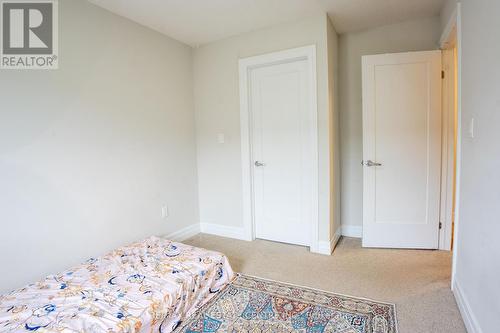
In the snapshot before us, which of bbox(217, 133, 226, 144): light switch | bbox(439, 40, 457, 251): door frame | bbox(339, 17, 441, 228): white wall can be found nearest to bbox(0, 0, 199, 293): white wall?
bbox(217, 133, 226, 144): light switch

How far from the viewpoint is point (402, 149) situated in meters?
2.90

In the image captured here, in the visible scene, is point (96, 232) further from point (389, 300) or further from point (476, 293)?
point (476, 293)

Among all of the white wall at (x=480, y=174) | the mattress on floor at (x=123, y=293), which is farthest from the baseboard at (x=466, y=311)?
the mattress on floor at (x=123, y=293)

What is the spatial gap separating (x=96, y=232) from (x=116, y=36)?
5.70ft

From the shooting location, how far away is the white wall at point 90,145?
195 centimetres

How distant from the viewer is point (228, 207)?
11.3 ft

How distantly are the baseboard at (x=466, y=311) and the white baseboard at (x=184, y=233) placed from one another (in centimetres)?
260

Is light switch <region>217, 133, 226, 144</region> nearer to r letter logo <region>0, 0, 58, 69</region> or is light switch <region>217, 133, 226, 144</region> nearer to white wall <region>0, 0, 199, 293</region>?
white wall <region>0, 0, 199, 293</region>

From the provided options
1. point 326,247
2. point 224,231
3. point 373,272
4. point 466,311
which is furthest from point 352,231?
point 466,311

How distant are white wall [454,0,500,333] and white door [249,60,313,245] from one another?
4.24ft

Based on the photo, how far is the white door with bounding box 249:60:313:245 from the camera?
297 centimetres

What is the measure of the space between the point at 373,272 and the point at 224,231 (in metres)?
1.72

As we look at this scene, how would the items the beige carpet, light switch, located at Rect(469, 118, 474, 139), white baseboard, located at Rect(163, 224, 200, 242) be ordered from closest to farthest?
light switch, located at Rect(469, 118, 474, 139)
the beige carpet
white baseboard, located at Rect(163, 224, 200, 242)

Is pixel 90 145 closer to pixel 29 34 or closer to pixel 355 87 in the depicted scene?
pixel 29 34
